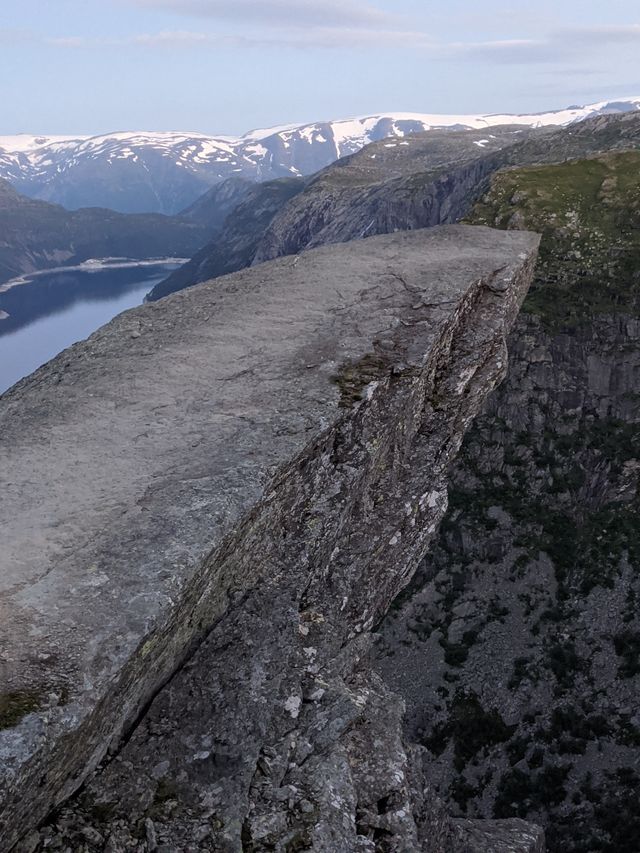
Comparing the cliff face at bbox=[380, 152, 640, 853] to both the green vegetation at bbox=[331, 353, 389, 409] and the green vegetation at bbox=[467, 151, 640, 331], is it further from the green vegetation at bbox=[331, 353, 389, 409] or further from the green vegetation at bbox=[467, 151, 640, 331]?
the green vegetation at bbox=[331, 353, 389, 409]

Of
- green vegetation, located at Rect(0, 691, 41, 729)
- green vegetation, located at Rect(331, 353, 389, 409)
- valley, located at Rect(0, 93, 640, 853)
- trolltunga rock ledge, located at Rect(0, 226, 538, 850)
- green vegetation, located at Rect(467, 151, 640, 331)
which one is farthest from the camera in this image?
green vegetation, located at Rect(467, 151, 640, 331)

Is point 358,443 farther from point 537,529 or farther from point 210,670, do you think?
point 537,529

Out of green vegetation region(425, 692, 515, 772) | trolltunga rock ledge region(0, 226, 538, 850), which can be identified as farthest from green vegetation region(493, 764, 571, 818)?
trolltunga rock ledge region(0, 226, 538, 850)

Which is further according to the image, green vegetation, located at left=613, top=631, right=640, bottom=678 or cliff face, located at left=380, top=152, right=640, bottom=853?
green vegetation, located at left=613, top=631, right=640, bottom=678

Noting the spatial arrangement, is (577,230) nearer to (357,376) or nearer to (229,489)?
(357,376)

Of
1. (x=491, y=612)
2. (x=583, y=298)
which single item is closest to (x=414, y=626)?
(x=491, y=612)

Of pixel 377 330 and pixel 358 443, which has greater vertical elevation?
pixel 377 330

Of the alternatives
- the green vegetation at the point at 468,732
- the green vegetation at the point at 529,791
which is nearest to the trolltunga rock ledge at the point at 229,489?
the green vegetation at the point at 529,791
